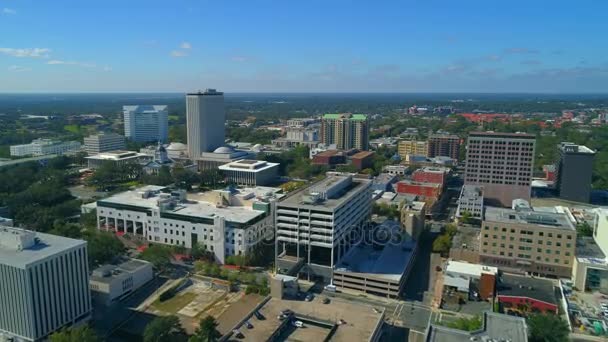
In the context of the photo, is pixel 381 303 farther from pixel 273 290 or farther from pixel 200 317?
pixel 200 317

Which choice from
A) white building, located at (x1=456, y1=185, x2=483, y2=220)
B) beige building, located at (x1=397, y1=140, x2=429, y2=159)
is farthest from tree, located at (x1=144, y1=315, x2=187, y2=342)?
beige building, located at (x1=397, y1=140, x2=429, y2=159)

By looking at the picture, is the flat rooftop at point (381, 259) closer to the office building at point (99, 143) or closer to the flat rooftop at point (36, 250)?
the flat rooftop at point (36, 250)

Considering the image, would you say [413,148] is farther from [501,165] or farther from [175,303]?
[175,303]

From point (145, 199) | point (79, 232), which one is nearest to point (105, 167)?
point (145, 199)

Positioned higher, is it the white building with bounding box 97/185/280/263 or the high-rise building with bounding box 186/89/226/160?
the high-rise building with bounding box 186/89/226/160

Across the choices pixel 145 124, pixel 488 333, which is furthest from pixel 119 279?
pixel 145 124

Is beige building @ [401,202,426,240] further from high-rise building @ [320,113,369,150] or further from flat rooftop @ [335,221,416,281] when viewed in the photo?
high-rise building @ [320,113,369,150]

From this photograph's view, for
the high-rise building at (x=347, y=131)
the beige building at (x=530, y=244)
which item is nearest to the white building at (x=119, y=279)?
the beige building at (x=530, y=244)
